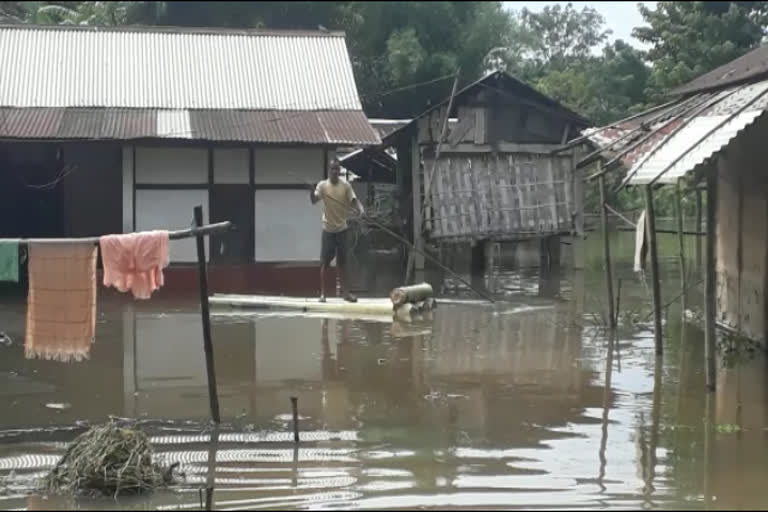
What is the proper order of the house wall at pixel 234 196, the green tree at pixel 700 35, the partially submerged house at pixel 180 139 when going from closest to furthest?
the partially submerged house at pixel 180 139 < the house wall at pixel 234 196 < the green tree at pixel 700 35

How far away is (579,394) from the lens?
8.76 m

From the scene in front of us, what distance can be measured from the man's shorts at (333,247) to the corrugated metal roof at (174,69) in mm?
3173

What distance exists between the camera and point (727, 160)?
11.6 meters

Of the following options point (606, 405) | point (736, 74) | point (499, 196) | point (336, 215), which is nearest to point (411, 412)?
point (606, 405)

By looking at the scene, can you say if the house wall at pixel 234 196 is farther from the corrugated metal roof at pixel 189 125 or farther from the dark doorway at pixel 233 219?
the corrugated metal roof at pixel 189 125

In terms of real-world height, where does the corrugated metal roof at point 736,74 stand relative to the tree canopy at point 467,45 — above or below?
below

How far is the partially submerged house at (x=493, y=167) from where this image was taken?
18812 mm

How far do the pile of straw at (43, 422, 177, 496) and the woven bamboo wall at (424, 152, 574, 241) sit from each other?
12.8 m

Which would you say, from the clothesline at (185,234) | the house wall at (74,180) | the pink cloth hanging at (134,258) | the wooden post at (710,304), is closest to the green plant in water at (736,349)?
the wooden post at (710,304)

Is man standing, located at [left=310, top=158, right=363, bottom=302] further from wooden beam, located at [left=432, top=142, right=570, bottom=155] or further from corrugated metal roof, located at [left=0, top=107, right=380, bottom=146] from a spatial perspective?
wooden beam, located at [left=432, top=142, right=570, bottom=155]

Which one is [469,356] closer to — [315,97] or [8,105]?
[315,97]

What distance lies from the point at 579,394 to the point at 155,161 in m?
9.28

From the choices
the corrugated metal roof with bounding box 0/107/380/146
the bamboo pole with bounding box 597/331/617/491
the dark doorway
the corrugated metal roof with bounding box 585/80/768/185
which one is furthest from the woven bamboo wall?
the corrugated metal roof with bounding box 585/80/768/185

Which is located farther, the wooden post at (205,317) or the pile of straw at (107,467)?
the wooden post at (205,317)
